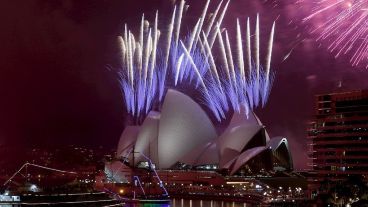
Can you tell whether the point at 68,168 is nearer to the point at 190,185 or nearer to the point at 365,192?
the point at 190,185

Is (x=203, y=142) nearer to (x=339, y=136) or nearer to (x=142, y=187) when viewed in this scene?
(x=142, y=187)

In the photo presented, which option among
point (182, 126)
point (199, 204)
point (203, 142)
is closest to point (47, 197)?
point (199, 204)

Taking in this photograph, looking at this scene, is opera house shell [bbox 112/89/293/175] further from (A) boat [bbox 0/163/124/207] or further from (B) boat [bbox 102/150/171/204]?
(A) boat [bbox 0/163/124/207]

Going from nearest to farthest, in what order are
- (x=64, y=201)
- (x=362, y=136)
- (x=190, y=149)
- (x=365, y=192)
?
(x=64, y=201) < (x=365, y=192) < (x=362, y=136) < (x=190, y=149)

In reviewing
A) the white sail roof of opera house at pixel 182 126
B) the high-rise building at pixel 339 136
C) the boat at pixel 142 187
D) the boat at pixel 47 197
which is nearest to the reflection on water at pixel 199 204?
the boat at pixel 142 187

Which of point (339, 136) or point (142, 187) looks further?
point (142, 187)

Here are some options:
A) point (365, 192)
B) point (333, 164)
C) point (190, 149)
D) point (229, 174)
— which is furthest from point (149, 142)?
point (365, 192)

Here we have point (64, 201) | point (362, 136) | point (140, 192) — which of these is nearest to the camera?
point (64, 201)
